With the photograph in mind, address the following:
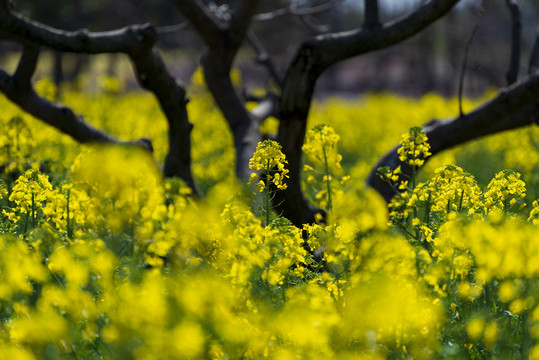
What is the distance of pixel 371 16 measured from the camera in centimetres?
485

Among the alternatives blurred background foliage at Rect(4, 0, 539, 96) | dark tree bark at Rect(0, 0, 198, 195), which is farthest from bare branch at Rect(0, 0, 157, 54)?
blurred background foliage at Rect(4, 0, 539, 96)

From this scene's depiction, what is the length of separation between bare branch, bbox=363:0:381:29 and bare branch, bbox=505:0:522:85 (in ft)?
3.98

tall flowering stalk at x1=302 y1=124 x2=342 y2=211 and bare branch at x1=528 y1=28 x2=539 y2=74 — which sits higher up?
tall flowering stalk at x1=302 y1=124 x2=342 y2=211

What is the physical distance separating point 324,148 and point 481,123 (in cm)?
175

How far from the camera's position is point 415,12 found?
4676 millimetres

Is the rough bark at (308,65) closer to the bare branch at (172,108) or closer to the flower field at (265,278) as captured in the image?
the bare branch at (172,108)

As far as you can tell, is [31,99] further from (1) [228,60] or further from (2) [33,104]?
(1) [228,60]

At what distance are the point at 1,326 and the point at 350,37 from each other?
3.02 metres

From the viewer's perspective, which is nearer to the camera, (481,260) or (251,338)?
(251,338)

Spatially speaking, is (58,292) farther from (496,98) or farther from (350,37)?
(496,98)

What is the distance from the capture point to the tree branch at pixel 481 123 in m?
4.67

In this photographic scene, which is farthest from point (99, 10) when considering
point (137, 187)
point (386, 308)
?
point (386, 308)

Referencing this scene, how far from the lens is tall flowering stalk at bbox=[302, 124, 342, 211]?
11.5ft

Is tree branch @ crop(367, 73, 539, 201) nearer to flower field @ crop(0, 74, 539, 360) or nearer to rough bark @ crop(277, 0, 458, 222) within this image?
rough bark @ crop(277, 0, 458, 222)
